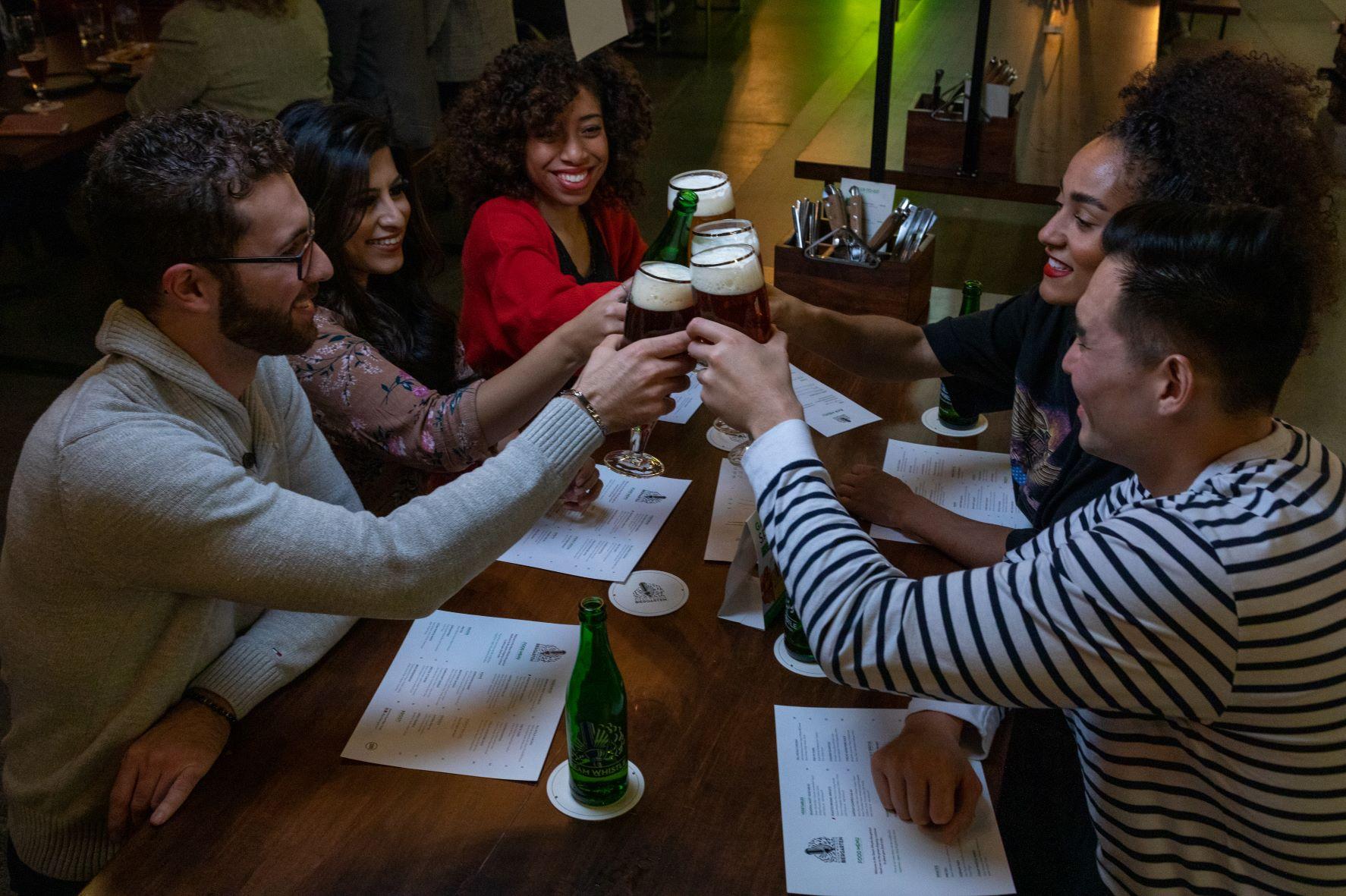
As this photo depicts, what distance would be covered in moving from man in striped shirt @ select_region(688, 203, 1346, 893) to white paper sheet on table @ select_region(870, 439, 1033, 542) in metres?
0.51

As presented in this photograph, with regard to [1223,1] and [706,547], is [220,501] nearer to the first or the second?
[706,547]

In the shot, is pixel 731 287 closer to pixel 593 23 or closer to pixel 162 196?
pixel 162 196

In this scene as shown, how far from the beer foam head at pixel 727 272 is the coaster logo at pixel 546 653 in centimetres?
53

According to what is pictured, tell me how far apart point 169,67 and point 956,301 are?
276 centimetres

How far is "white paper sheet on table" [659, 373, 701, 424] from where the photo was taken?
2.17 meters

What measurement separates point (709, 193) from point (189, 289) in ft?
2.72

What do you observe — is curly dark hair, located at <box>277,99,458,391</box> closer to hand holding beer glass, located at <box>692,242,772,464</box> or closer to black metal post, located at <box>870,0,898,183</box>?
hand holding beer glass, located at <box>692,242,772,464</box>

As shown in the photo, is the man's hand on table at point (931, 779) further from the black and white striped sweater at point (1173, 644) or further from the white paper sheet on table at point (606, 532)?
the white paper sheet on table at point (606, 532)

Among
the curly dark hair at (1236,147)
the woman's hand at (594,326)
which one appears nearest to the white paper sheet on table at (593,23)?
the woman's hand at (594,326)

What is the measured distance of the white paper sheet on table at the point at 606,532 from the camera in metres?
1.69

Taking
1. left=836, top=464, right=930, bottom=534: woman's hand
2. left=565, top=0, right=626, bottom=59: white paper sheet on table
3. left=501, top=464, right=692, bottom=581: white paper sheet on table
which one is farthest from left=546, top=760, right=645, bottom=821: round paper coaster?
left=565, top=0, right=626, bottom=59: white paper sheet on table

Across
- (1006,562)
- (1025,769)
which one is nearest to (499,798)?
(1006,562)

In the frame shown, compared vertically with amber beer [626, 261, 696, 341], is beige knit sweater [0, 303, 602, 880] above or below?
below

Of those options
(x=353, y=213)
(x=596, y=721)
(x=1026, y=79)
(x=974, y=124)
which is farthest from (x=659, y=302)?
(x=1026, y=79)
